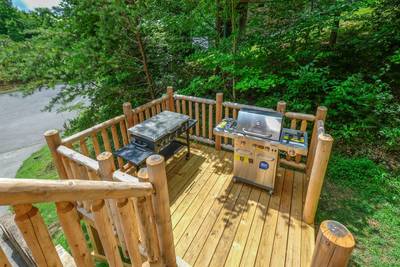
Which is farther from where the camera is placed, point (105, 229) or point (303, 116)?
point (303, 116)

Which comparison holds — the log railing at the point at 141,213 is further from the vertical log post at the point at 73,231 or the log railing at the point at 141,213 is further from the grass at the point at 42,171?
the grass at the point at 42,171

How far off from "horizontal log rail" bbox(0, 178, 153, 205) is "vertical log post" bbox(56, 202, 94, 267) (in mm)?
103

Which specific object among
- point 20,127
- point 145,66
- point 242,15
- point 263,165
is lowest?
point 20,127

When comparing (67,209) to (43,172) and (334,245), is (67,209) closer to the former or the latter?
(334,245)

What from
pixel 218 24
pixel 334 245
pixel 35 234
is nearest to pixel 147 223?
pixel 35 234

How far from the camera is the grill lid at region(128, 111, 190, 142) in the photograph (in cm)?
320

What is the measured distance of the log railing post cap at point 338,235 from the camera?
2.77 feet

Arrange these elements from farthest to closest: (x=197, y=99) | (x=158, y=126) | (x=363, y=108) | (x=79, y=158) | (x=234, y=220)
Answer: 1. (x=363, y=108)
2. (x=197, y=99)
3. (x=158, y=126)
4. (x=234, y=220)
5. (x=79, y=158)

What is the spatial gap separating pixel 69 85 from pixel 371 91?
246 inches

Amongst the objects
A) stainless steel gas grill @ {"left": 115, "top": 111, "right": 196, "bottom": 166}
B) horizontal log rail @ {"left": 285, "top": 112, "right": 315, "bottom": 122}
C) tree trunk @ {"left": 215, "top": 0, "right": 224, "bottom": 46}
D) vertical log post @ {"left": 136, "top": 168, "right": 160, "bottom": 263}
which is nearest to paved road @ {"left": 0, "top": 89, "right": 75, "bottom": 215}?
stainless steel gas grill @ {"left": 115, "top": 111, "right": 196, "bottom": 166}

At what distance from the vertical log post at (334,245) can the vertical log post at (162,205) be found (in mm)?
1020

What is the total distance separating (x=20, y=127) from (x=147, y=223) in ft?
42.6

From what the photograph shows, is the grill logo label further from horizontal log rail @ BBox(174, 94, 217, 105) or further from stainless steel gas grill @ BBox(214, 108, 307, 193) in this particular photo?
horizontal log rail @ BBox(174, 94, 217, 105)

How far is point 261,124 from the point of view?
2838 mm
